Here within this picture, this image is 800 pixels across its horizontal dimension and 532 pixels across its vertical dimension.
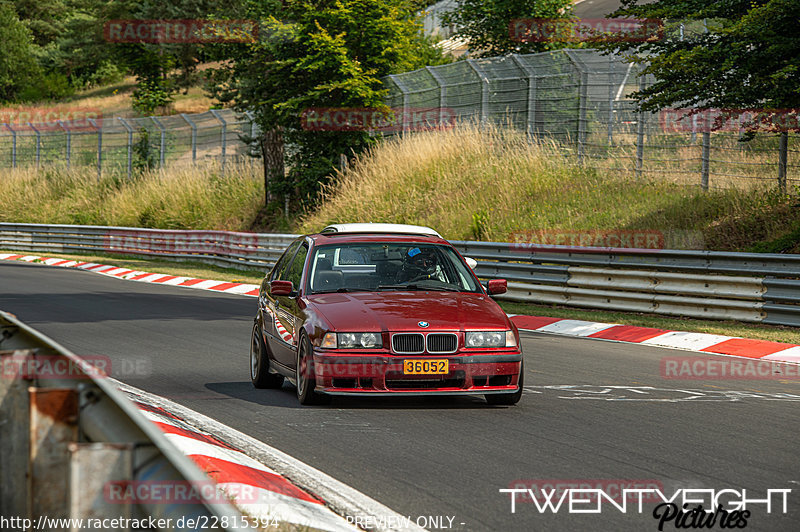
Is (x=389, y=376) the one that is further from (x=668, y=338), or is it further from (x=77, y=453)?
(x=668, y=338)

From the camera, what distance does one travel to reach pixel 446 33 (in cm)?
7719

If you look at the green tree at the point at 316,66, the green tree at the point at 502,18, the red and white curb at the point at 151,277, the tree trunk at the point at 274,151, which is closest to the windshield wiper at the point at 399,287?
the red and white curb at the point at 151,277

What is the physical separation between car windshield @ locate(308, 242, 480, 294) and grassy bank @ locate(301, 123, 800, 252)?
30.4 ft

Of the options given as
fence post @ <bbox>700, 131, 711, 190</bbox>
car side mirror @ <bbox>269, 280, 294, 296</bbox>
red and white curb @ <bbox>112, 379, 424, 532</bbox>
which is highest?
fence post @ <bbox>700, 131, 711, 190</bbox>

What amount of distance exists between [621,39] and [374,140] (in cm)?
1540

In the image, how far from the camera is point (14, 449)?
12.2 ft

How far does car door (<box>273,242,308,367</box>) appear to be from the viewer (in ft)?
29.5

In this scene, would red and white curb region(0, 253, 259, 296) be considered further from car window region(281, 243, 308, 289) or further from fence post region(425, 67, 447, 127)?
car window region(281, 243, 308, 289)

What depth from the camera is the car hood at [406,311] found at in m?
8.32

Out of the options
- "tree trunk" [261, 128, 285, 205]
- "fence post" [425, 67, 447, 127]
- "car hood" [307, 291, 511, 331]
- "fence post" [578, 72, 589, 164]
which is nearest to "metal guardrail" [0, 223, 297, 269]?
"tree trunk" [261, 128, 285, 205]

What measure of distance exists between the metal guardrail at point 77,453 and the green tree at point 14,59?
92777 millimetres

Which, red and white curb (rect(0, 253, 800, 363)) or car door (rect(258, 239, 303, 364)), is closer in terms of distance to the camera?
car door (rect(258, 239, 303, 364))

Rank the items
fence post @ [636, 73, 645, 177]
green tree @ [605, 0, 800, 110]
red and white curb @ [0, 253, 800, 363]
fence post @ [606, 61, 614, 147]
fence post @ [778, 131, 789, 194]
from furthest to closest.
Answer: fence post @ [606, 61, 614, 147]
fence post @ [636, 73, 645, 177]
fence post @ [778, 131, 789, 194]
green tree @ [605, 0, 800, 110]
red and white curb @ [0, 253, 800, 363]

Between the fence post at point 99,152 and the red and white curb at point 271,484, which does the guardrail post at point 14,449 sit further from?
the fence post at point 99,152
